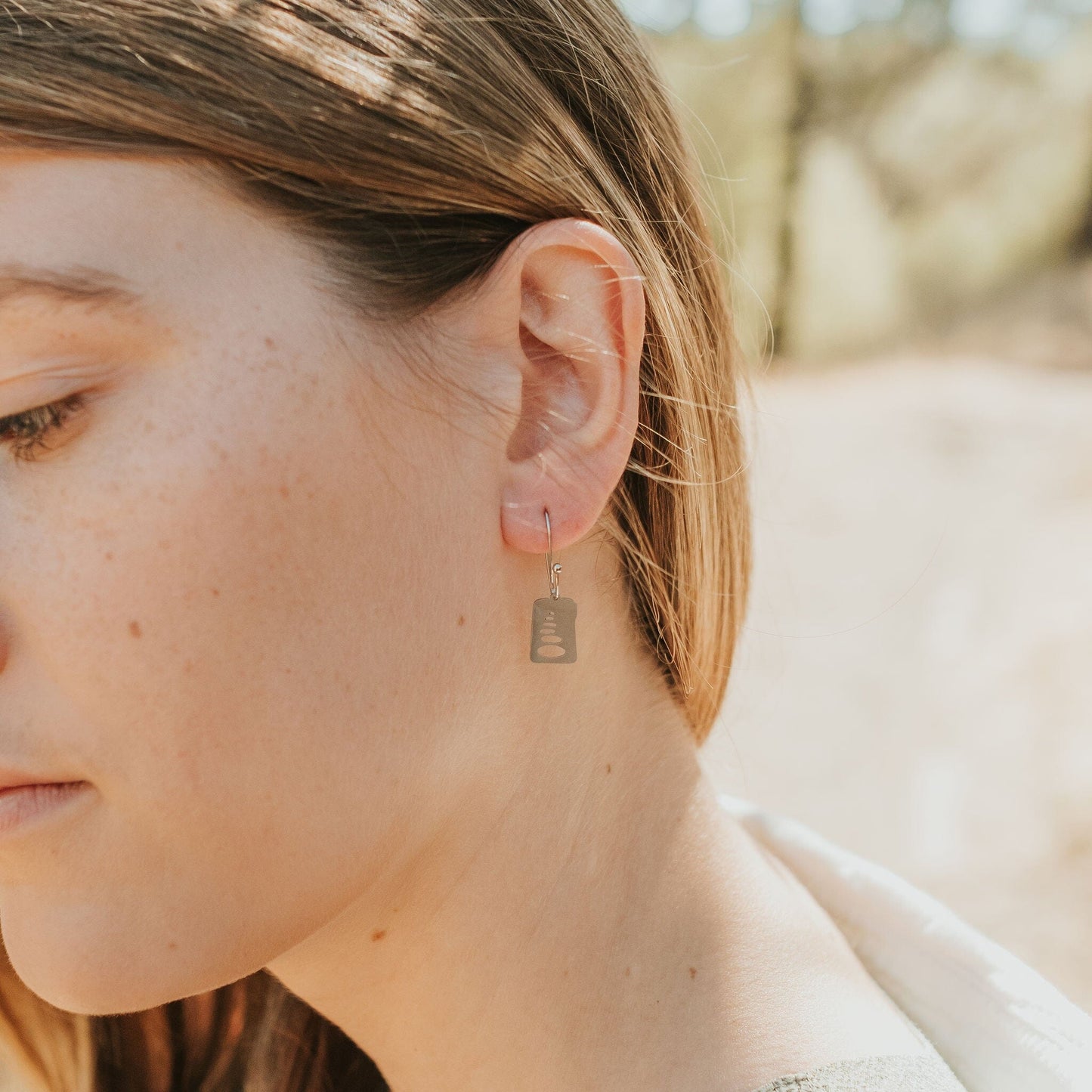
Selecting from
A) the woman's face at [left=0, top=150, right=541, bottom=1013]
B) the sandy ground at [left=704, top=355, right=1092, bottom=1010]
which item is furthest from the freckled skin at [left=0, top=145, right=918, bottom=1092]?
the sandy ground at [left=704, top=355, right=1092, bottom=1010]

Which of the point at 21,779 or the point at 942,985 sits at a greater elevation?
the point at 21,779

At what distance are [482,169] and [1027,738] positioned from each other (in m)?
6.34

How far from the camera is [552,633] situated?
134 cm

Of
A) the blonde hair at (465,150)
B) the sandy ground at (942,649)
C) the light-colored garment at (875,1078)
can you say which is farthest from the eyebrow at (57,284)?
the sandy ground at (942,649)

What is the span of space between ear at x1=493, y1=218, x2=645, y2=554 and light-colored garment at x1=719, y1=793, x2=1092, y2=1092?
64 cm

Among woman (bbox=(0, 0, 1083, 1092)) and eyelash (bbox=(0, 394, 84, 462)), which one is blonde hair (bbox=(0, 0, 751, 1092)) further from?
eyelash (bbox=(0, 394, 84, 462))

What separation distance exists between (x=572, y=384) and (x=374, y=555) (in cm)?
30

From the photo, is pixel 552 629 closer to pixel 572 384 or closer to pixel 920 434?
pixel 572 384

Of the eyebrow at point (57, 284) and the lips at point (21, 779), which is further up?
the eyebrow at point (57, 284)

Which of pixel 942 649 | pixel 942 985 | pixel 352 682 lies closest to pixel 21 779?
pixel 352 682

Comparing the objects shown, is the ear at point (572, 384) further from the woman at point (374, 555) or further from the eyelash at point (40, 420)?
the eyelash at point (40, 420)

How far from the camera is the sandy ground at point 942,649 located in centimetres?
579

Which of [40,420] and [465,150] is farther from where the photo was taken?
[465,150]

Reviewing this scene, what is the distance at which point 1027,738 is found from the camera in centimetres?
681
